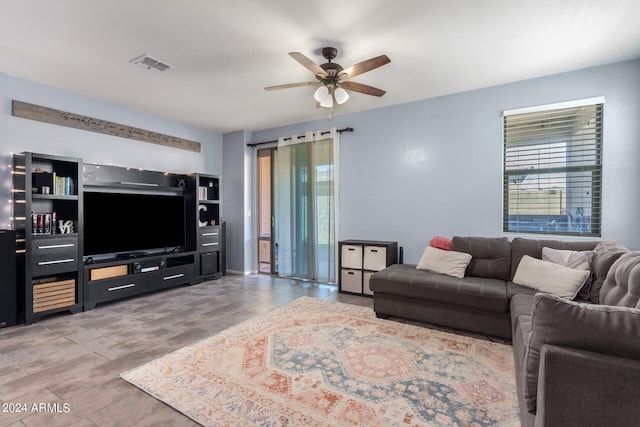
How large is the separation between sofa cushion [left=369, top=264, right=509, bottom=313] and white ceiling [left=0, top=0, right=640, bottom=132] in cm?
220

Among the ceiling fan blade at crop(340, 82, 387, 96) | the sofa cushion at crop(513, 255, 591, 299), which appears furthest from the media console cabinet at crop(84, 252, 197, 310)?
the sofa cushion at crop(513, 255, 591, 299)

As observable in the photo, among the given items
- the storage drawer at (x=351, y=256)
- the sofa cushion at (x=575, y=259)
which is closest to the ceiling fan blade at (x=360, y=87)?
the storage drawer at (x=351, y=256)

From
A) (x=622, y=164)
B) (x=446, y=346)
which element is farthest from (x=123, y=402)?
(x=622, y=164)

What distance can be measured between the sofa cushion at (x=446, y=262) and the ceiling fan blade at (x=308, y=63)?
2.26m

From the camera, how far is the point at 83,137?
156 inches

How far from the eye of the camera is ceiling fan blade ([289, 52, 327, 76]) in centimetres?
238

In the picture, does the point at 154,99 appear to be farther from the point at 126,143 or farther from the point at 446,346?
the point at 446,346

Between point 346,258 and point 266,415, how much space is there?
2789 mm

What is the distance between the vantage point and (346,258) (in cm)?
440

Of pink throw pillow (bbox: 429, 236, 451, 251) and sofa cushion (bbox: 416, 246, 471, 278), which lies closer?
sofa cushion (bbox: 416, 246, 471, 278)

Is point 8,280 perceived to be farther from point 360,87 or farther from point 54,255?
point 360,87

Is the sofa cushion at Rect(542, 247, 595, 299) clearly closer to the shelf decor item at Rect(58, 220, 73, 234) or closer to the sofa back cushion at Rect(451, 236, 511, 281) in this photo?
the sofa back cushion at Rect(451, 236, 511, 281)

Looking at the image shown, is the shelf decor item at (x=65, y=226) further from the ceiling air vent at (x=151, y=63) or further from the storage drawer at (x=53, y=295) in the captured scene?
the ceiling air vent at (x=151, y=63)

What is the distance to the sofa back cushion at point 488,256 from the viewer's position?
3256mm
